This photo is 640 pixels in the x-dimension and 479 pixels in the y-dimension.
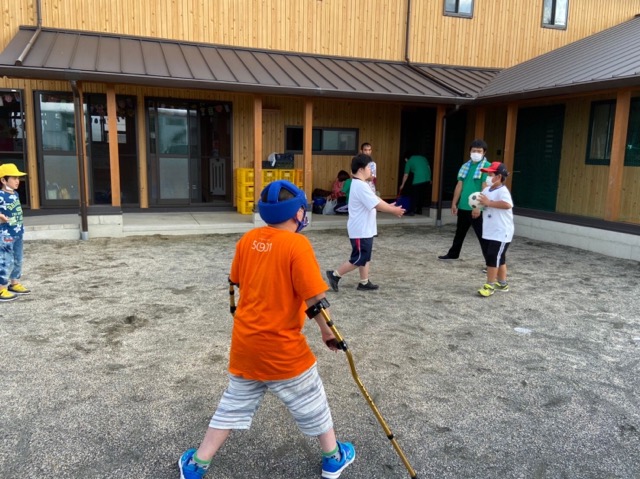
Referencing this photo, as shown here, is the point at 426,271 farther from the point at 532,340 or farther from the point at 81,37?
the point at 81,37

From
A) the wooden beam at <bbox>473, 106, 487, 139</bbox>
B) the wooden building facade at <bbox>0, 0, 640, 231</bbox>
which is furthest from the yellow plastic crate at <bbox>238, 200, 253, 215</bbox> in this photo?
the wooden beam at <bbox>473, 106, 487, 139</bbox>

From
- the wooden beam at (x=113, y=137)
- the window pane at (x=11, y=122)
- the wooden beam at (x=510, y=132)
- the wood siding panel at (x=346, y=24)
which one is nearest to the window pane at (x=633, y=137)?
the wooden beam at (x=510, y=132)

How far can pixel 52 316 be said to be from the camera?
16.3ft

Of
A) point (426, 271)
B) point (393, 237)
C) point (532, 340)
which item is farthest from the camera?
point (393, 237)

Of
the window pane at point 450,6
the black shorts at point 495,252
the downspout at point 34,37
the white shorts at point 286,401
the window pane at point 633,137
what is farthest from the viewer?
the window pane at point 450,6

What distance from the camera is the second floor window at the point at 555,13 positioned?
1344 centimetres

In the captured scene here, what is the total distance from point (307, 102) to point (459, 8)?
543 cm

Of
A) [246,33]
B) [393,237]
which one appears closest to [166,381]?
[393,237]

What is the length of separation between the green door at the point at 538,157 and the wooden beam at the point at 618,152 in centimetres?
241

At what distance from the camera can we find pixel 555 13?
1353 centimetres

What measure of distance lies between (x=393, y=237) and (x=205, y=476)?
7.68 meters

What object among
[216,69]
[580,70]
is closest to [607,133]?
[580,70]

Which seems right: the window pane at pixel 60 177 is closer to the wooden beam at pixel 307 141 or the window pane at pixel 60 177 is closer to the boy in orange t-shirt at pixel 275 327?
Result: the wooden beam at pixel 307 141

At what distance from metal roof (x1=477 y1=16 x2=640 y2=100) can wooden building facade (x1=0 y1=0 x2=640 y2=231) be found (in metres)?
0.08
